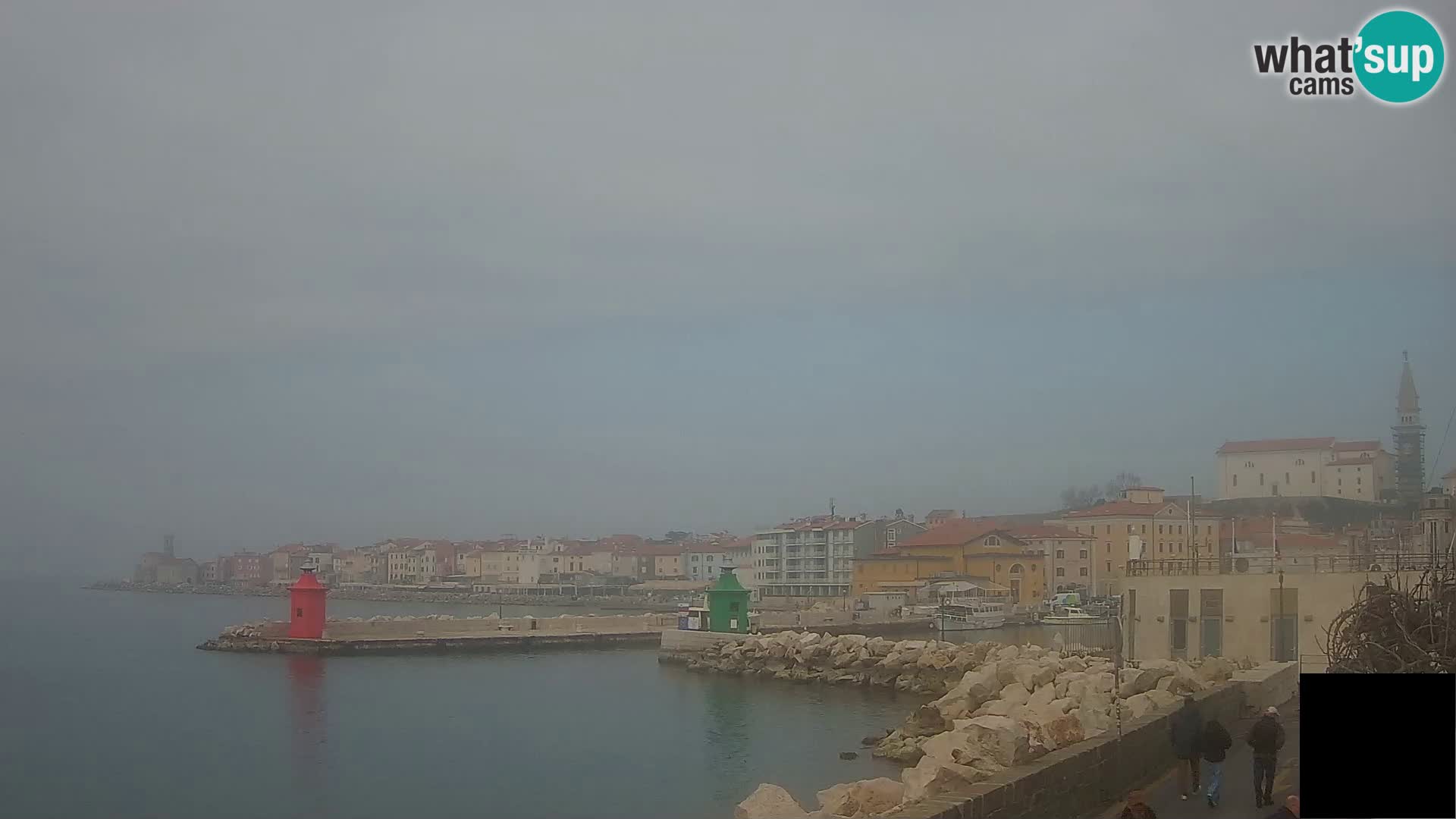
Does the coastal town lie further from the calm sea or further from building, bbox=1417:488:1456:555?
the calm sea

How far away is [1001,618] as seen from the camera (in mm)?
13312

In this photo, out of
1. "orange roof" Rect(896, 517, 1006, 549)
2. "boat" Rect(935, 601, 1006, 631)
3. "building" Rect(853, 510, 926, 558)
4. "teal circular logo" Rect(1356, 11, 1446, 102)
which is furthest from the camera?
"boat" Rect(935, 601, 1006, 631)

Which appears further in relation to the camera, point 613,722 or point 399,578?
point 399,578

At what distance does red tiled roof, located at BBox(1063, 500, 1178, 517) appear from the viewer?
908cm

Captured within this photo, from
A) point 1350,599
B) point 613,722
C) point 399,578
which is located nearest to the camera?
point 1350,599

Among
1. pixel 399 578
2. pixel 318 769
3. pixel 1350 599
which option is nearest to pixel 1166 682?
pixel 1350 599

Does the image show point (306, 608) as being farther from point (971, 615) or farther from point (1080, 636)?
point (1080, 636)

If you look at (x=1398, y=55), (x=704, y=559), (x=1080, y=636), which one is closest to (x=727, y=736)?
(x=1080, y=636)

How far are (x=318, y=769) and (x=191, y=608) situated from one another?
7.80 metres

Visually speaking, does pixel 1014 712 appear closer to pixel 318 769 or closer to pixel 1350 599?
pixel 1350 599

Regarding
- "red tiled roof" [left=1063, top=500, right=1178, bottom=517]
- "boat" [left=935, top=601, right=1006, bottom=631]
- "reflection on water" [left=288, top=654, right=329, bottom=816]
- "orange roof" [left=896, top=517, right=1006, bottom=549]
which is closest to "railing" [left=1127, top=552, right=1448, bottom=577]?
"red tiled roof" [left=1063, top=500, right=1178, bottom=517]

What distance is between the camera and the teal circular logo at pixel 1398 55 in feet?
16.3

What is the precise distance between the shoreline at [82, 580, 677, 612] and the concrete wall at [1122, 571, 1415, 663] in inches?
404

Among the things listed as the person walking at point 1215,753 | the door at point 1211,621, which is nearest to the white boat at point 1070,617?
the door at point 1211,621
